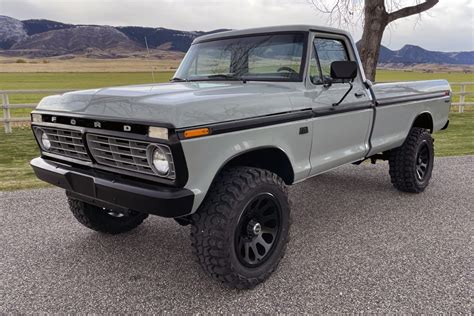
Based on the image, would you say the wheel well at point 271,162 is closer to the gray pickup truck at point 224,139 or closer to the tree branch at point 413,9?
the gray pickup truck at point 224,139

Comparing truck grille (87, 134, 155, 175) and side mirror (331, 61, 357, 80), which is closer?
truck grille (87, 134, 155, 175)

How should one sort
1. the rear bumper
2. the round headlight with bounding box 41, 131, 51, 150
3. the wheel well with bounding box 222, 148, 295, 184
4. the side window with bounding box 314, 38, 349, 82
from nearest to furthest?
1. the rear bumper
2. the wheel well with bounding box 222, 148, 295, 184
3. the round headlight with bounding box 41, 131, 51, 150
4. the side window with bounding box 314, 38, 349, 82

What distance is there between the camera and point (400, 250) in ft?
12.4

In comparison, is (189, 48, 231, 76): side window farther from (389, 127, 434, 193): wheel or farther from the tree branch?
the tree branch

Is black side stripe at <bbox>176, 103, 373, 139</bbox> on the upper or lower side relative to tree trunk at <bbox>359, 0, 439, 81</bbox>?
lower

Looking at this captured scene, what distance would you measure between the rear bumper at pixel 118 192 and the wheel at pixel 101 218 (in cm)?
59

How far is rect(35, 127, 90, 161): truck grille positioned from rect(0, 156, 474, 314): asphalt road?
976 millimetres

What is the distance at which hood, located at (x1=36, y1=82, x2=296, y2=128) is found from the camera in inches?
105

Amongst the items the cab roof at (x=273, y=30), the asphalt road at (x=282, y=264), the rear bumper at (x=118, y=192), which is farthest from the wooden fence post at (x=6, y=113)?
the rear bumper at (x=118, y=192)

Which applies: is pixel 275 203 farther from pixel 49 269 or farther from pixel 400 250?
pixel 49 269

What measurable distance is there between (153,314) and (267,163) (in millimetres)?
1508

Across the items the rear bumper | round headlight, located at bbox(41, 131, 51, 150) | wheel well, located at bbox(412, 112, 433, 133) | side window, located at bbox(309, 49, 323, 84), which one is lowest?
the rear bumper

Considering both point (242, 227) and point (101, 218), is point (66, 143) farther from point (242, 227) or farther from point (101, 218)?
point (242, 227)

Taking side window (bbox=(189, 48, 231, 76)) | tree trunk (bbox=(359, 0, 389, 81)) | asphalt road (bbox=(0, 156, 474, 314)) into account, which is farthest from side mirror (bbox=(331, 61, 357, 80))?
tree trunk (bbox=(359, 0, 389, 81))
